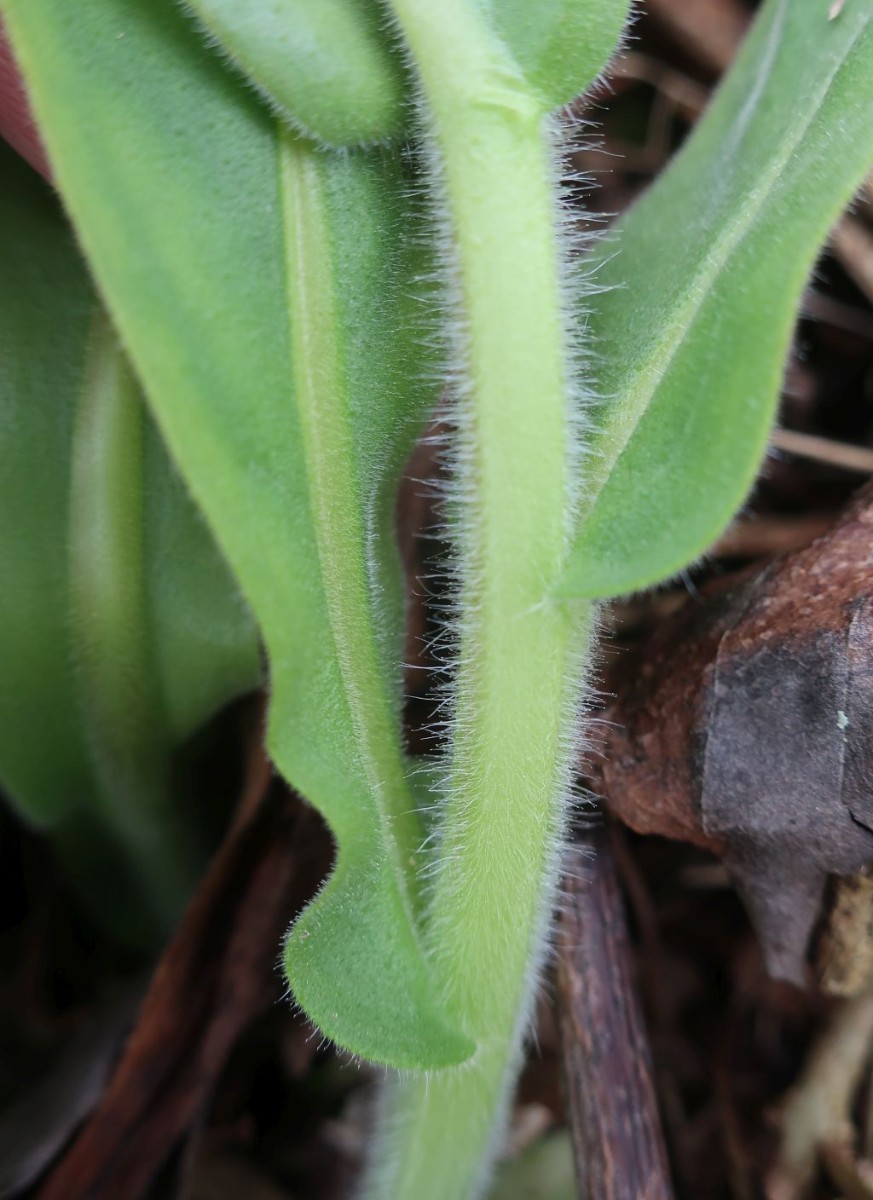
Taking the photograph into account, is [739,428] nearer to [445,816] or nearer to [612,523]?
[612,523]

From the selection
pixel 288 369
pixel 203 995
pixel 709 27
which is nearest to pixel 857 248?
pixel 709 27

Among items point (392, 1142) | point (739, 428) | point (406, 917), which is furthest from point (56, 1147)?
point (739, 428)

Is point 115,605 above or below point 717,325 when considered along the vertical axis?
below

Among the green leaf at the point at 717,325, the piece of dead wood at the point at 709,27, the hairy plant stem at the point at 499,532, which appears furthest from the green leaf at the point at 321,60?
the piece of dead wood at the point at 709,27

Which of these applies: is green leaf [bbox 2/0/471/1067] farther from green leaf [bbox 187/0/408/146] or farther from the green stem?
the green stem

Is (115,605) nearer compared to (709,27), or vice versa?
(115,605)

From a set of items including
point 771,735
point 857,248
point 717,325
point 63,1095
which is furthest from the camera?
point 857,248

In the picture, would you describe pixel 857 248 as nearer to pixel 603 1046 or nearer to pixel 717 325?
pixel 717 325
